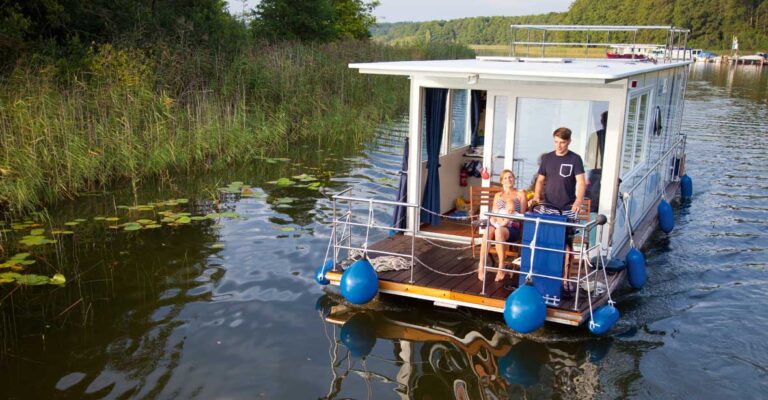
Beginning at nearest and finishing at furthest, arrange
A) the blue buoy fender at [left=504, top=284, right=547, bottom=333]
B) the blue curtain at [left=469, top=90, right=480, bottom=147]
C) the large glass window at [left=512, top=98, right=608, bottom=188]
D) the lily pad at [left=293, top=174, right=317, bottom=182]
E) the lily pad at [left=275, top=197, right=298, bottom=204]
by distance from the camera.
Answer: the blue buoy fender at [left=504, top=284, right=547, bottom=333] < the large glass window at [left=512, top=98, right=608, bottom=188] < the blue curtain at [left=469, top=90, right=480, bottom=147] < the lily pad at [left=275, top=197, right=298, bottom=204] < the lily pad at [left=293, top=174, right=317, bottom=182]

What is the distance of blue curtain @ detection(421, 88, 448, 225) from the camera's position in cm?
909

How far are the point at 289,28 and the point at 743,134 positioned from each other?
1798cm

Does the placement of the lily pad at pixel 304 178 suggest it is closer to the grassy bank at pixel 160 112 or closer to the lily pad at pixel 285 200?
the lily pad at pixel 285 200

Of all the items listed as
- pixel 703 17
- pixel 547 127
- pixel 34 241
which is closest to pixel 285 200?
pixel 34 241

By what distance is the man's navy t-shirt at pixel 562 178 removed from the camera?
293 inches

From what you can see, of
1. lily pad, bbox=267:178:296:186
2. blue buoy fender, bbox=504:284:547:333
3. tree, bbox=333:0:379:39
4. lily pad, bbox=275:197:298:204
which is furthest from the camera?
tree, bbox=333:0:379:39

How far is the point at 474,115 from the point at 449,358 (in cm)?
514

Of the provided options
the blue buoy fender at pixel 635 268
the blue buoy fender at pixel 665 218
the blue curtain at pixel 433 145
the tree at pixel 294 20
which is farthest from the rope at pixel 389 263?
the tree at pixel 294 20

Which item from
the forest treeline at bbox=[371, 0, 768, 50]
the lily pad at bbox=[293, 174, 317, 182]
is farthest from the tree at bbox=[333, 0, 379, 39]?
the forest treeline at bbox=[371, 0, 768, 50]

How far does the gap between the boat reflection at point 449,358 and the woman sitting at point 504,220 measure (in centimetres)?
72

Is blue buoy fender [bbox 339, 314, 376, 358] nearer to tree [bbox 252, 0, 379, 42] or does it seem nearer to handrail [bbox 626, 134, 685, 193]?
handrail [bbox 626, 134, 685, 193]

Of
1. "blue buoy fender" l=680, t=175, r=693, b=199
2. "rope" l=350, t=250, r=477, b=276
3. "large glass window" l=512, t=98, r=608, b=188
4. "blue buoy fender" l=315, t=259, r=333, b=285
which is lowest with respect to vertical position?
"blue buoy fender" l=680, t=175, r=693, b=199

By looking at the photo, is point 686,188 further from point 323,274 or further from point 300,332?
point 300,332

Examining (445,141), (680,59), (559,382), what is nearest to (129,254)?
(445,141)
